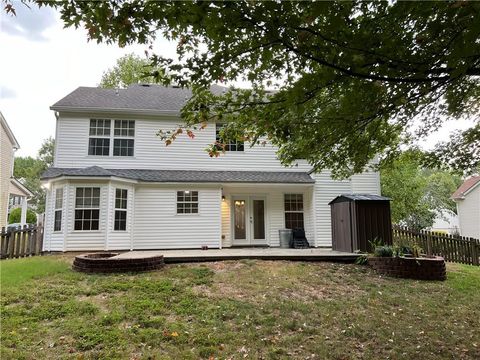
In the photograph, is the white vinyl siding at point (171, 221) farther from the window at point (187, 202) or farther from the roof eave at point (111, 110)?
the roof eave at point (111, 110)

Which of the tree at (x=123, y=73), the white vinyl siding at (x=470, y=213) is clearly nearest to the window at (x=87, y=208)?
the tree at (x=123, y=73)

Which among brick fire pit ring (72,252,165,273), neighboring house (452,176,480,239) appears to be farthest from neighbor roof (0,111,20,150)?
neighboring house (452,176,480,239)

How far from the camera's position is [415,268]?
8633 millimetres

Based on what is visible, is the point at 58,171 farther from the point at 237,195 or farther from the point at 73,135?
the point at 237,195

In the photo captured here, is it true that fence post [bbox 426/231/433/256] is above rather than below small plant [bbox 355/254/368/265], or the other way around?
above

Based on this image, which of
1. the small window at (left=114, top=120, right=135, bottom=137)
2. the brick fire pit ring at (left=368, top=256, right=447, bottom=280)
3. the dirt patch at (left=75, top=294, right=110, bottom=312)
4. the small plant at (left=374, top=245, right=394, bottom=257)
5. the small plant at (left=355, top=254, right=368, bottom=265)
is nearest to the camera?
the dirt patch at (left=75, top=294, right=110, bottom=312)

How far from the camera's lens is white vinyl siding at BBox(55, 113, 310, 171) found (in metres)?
12.9

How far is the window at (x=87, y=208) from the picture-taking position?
11398 mm

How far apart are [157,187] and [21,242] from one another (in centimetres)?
484

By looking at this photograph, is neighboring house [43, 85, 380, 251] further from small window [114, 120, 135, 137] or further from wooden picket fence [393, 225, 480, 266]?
wooden picket fence [393, 225, 480, 266]

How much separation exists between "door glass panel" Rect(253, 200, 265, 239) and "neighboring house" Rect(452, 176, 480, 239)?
1683 cm

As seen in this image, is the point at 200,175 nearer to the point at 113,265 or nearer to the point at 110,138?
the point at 110,138

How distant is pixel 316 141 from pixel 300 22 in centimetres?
249

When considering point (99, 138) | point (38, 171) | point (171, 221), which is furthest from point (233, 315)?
point (38, 171)
